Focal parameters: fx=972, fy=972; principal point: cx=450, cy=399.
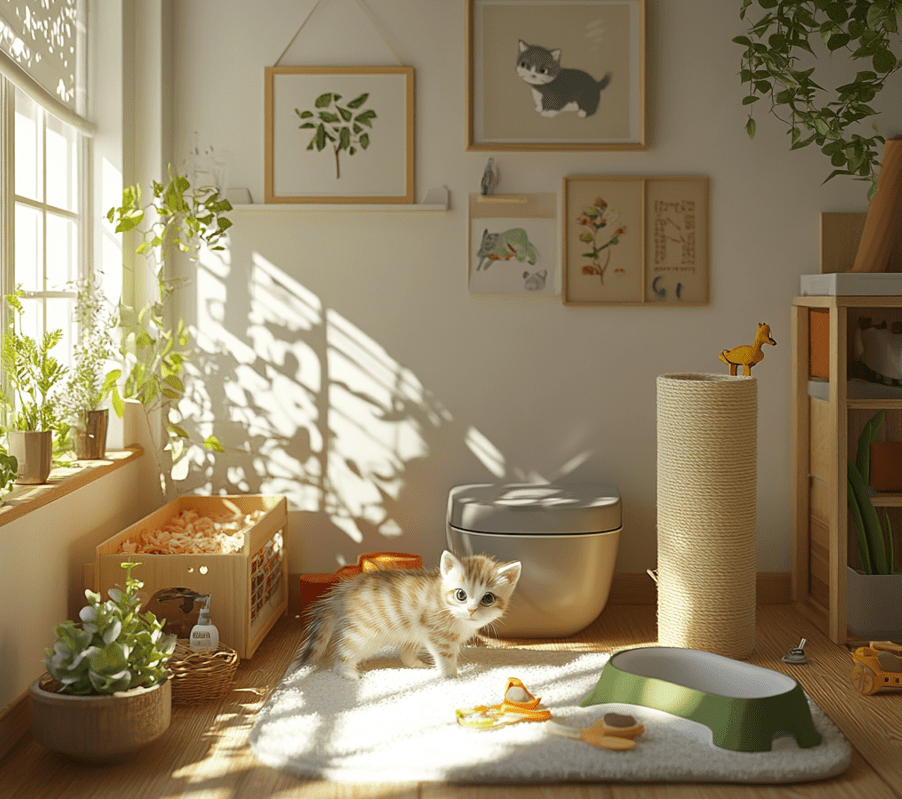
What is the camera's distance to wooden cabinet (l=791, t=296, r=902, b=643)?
2914 millimetres

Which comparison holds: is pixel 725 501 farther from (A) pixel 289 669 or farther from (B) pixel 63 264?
(B) pixel 63 264

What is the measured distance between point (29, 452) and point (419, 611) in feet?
3.59

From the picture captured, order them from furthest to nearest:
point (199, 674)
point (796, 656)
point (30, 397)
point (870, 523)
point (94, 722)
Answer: point (870, 523) < point (796, 656) < point (30, 397) < point (199, 674) < point (94, 722)

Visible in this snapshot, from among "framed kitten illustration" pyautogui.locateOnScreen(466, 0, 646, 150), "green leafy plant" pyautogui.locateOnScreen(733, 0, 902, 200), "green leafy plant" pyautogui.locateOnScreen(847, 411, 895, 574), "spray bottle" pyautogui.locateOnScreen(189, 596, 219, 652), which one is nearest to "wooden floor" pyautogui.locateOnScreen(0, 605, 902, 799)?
"spray bottle" pyautogui.locateOnScreen(189, 596, 219, 652)

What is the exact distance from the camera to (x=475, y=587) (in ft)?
8.37

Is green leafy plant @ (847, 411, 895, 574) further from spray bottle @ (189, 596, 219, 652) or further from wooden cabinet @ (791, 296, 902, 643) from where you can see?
spray bottle @ (189, 596, 219, 652)

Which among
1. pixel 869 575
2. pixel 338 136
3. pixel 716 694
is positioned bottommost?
pixel 716 694

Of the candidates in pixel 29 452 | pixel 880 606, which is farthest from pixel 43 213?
pixel 880 606

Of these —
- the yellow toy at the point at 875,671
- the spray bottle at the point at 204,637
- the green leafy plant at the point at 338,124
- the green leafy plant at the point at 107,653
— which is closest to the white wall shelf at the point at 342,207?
the green leafy plant at the point at 338,124

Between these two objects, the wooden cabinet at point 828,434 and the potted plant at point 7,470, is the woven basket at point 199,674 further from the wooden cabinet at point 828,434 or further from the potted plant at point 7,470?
the wooden cabinet at point 828,434

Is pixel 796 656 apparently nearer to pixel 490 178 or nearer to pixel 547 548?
pixel 547 548

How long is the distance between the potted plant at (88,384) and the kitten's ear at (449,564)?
1131 millimetres

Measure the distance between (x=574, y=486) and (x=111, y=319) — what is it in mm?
1610

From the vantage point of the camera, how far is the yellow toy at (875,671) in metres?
2.53
